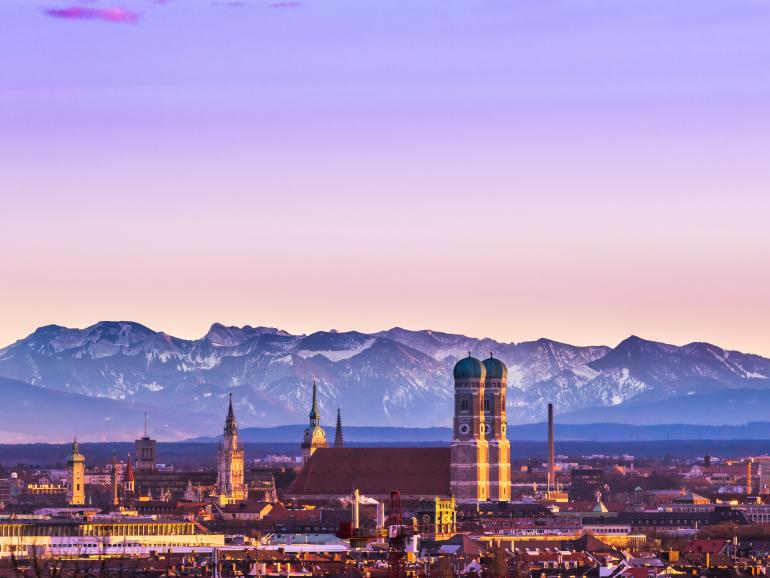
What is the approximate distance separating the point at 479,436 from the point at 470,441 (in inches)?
26.6

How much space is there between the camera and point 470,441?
183 metres

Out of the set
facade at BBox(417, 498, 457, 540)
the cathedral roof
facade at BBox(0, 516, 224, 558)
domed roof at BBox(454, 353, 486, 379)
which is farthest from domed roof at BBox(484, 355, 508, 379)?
facade at BBox(0, 516, 224, 558)

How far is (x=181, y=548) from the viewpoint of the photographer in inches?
5236

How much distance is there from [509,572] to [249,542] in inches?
1339

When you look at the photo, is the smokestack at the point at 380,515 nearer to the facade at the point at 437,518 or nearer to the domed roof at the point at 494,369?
the facade at the point at 437,518

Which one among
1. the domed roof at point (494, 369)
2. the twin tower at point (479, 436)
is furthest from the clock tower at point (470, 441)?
the domed roof at point (494, 369)

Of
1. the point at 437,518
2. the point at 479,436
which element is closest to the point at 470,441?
the point at 479,436

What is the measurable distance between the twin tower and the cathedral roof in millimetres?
1758

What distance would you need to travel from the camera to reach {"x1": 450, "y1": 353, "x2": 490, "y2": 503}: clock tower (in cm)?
18300

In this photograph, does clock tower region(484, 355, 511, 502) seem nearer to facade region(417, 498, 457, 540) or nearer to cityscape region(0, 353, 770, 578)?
cityscape region(0, 353, 770, 578)

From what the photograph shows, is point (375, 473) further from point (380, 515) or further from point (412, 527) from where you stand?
point (412, 527)

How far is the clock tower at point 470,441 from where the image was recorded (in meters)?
183

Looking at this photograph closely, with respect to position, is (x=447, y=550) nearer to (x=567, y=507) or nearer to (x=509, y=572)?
(x=509, y=572)

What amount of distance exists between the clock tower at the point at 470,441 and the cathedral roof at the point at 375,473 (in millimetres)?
1256
